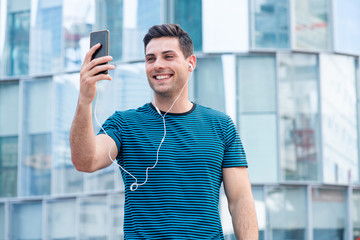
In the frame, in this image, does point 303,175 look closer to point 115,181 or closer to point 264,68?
point 264,68

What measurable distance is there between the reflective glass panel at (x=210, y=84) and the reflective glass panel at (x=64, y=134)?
2653mm

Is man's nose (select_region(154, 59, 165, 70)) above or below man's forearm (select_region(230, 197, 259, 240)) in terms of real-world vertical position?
above

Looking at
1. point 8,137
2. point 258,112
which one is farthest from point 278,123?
point 8,137

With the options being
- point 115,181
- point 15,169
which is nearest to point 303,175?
point 115,181

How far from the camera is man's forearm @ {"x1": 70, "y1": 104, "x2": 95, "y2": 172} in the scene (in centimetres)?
284

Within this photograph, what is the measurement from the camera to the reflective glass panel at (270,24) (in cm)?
1345

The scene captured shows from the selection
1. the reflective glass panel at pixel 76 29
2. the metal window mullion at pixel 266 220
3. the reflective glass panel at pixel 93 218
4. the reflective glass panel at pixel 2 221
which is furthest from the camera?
the reflective glass panel at pixel 2 221

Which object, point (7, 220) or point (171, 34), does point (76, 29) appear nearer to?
point (7, 220)

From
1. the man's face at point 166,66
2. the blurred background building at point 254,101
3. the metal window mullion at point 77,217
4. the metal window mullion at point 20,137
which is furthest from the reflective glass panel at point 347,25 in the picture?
the man's face at point 166,66

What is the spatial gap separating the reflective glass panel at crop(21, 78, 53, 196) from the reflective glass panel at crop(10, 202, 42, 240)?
0.30 meters

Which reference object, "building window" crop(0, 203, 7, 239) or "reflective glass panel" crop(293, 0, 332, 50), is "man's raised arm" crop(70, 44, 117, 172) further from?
"building window" crop(0, 203, 7, 239)

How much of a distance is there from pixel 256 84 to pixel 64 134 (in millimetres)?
4106

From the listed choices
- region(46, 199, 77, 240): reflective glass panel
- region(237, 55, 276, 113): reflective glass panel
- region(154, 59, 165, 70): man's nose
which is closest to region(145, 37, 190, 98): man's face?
region(154, 59, 165, 70): man's nose

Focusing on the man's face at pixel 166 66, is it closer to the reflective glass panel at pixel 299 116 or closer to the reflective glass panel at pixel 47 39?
the reflective glass panel at pixel 299 116
